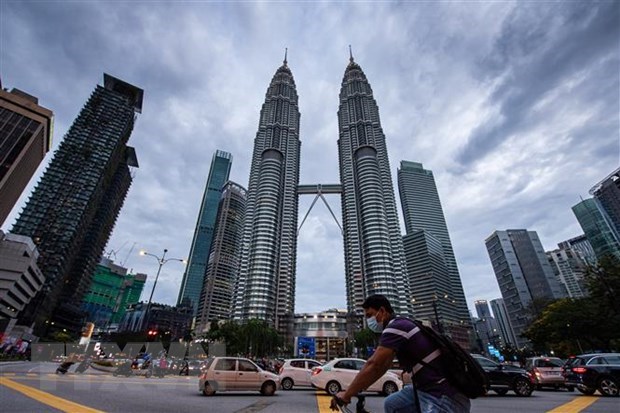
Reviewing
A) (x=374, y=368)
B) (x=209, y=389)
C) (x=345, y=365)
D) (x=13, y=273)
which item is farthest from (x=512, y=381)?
(x=13, y=273)

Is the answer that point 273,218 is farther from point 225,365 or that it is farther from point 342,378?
point 342,378

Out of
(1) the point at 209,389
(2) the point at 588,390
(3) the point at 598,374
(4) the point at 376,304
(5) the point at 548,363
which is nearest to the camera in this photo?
(4) the point at 376,304

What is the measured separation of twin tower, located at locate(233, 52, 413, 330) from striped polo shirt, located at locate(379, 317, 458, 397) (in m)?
136

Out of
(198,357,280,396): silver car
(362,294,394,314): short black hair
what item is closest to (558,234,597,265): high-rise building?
(198,357,280,396): silver car

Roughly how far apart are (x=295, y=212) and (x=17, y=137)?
119 m

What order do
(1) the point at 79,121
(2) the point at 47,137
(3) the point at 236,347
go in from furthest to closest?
(1) the point at 79,121 → (2) the point at 47,137 → (3) the point at 236,347

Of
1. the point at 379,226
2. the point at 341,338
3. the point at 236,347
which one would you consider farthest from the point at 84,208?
the point at 379,226

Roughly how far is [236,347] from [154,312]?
123m

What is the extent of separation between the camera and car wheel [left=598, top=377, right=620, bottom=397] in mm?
12008

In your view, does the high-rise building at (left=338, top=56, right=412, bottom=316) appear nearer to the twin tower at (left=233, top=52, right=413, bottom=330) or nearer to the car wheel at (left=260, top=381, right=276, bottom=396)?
the twin tower at (left=233, top=52, right=413, bottom=330)

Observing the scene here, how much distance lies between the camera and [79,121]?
137125mm

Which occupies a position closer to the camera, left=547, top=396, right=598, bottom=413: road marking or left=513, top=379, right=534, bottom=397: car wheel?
left=547, top=396, right=598, bottom=413: road marking

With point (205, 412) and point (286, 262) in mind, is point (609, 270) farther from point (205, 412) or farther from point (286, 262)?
point (286, 262)

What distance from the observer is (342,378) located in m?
12.2
